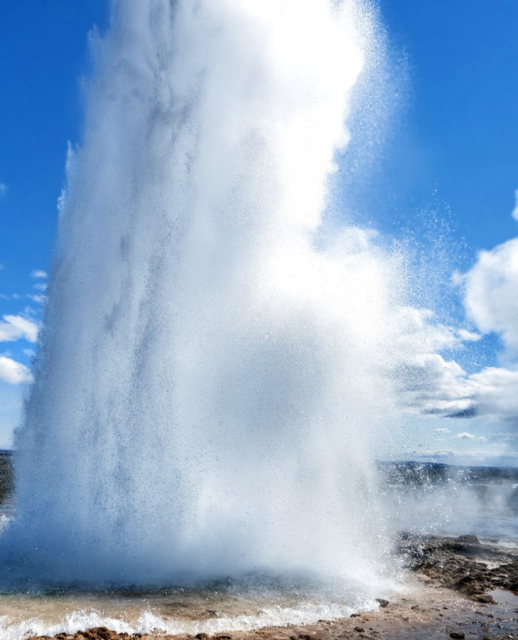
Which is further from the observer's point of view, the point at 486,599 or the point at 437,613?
the point at 486,599

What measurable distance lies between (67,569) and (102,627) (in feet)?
13.9

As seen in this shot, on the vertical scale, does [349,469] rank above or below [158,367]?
below

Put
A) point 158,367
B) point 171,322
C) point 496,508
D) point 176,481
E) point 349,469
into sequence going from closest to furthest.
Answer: point 176,481 < point 158,367 < point 171,322 < point 349,469 < point 496,508

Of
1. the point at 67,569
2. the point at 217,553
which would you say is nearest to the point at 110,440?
the point at 67,569

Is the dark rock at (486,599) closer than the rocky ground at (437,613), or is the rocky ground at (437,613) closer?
the rocky ground at (437,613)

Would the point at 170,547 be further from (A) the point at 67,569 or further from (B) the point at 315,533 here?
(B) the point at 315,533

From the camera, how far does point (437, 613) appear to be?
10.7 meters

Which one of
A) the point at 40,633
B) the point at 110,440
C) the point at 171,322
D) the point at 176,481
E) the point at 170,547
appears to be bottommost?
the point at 40,633

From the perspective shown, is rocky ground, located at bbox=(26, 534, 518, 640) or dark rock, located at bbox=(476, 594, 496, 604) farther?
dark rock, located at bbox=(476, 594, 496, 604)

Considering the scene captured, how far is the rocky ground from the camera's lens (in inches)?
353

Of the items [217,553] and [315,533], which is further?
[315,533]

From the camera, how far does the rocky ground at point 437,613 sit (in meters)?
8.95

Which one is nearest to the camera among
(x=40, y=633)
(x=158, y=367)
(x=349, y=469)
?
(x=40, y=633)

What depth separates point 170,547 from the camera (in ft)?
43.1
